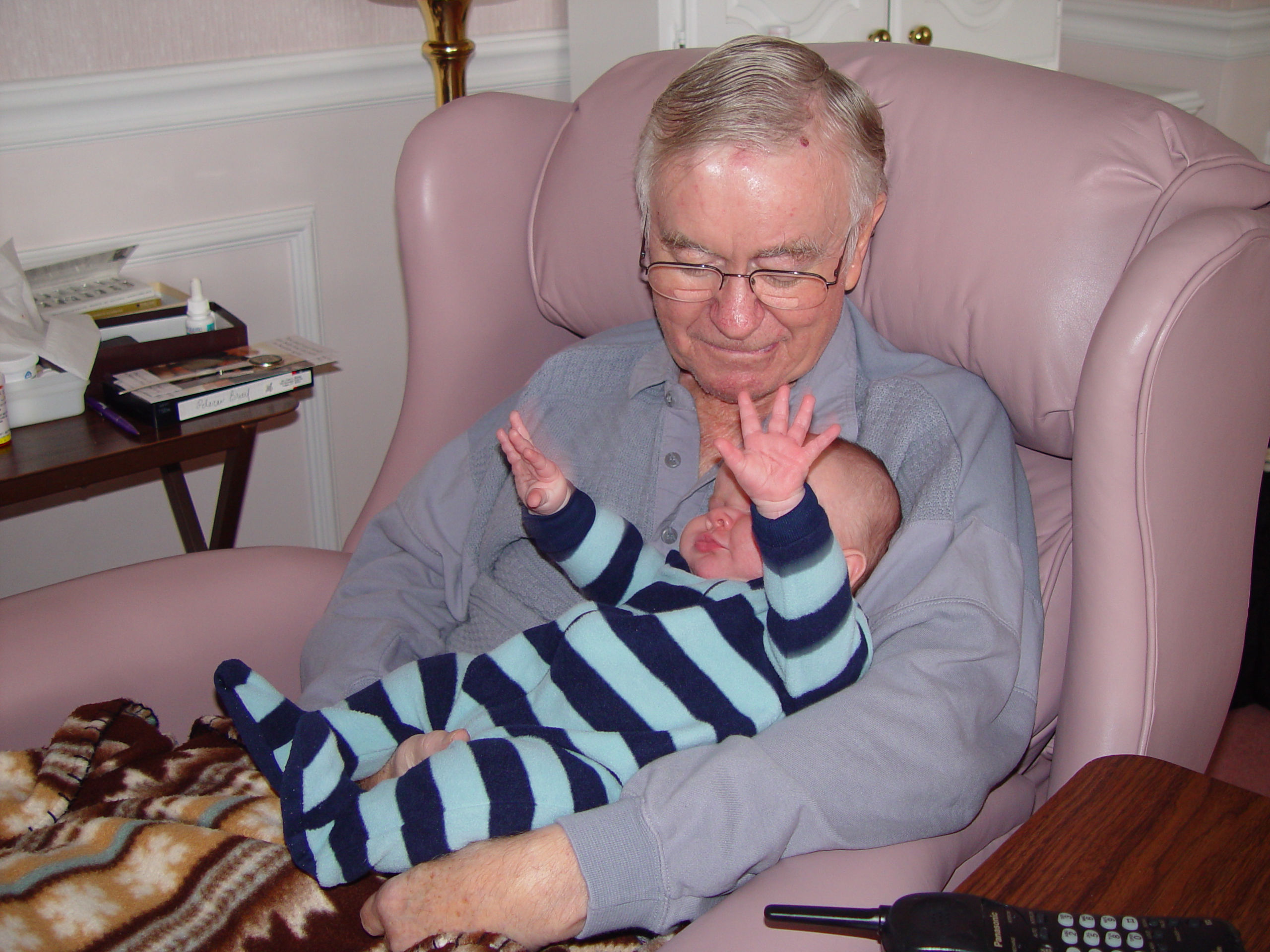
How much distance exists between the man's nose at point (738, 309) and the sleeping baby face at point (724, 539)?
171mm

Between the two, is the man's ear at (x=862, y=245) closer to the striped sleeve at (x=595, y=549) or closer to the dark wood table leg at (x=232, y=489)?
the striped sleeve at (x=595, y=549)

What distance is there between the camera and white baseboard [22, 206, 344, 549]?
2037 mm

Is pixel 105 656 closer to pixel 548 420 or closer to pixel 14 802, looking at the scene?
→ pixel 14 802

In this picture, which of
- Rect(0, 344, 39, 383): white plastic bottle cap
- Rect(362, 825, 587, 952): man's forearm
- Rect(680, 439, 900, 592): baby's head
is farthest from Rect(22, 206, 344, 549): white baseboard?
Rect(362, 825, 587, 952): man's forearm

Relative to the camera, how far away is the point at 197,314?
1887 millimetres

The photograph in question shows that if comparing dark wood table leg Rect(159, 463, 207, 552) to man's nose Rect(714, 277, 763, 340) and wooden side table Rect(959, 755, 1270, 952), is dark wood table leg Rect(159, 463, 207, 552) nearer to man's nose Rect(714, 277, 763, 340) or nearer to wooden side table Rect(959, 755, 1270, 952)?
man's nose Rect(714, 277, 763, 340)

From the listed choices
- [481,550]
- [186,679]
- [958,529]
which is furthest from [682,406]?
[186,679]

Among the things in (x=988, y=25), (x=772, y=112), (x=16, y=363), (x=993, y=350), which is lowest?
(x=16, y=363)

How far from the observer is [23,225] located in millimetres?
1932

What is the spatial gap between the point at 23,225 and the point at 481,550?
3.60 feet

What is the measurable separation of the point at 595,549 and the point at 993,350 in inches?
19.4

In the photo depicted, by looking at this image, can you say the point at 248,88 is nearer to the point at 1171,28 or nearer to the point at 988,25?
the point at 988,25

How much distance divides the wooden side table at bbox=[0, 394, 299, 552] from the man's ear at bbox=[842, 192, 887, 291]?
95cm

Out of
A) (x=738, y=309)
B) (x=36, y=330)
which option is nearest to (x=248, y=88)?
(x=36, y=330)
